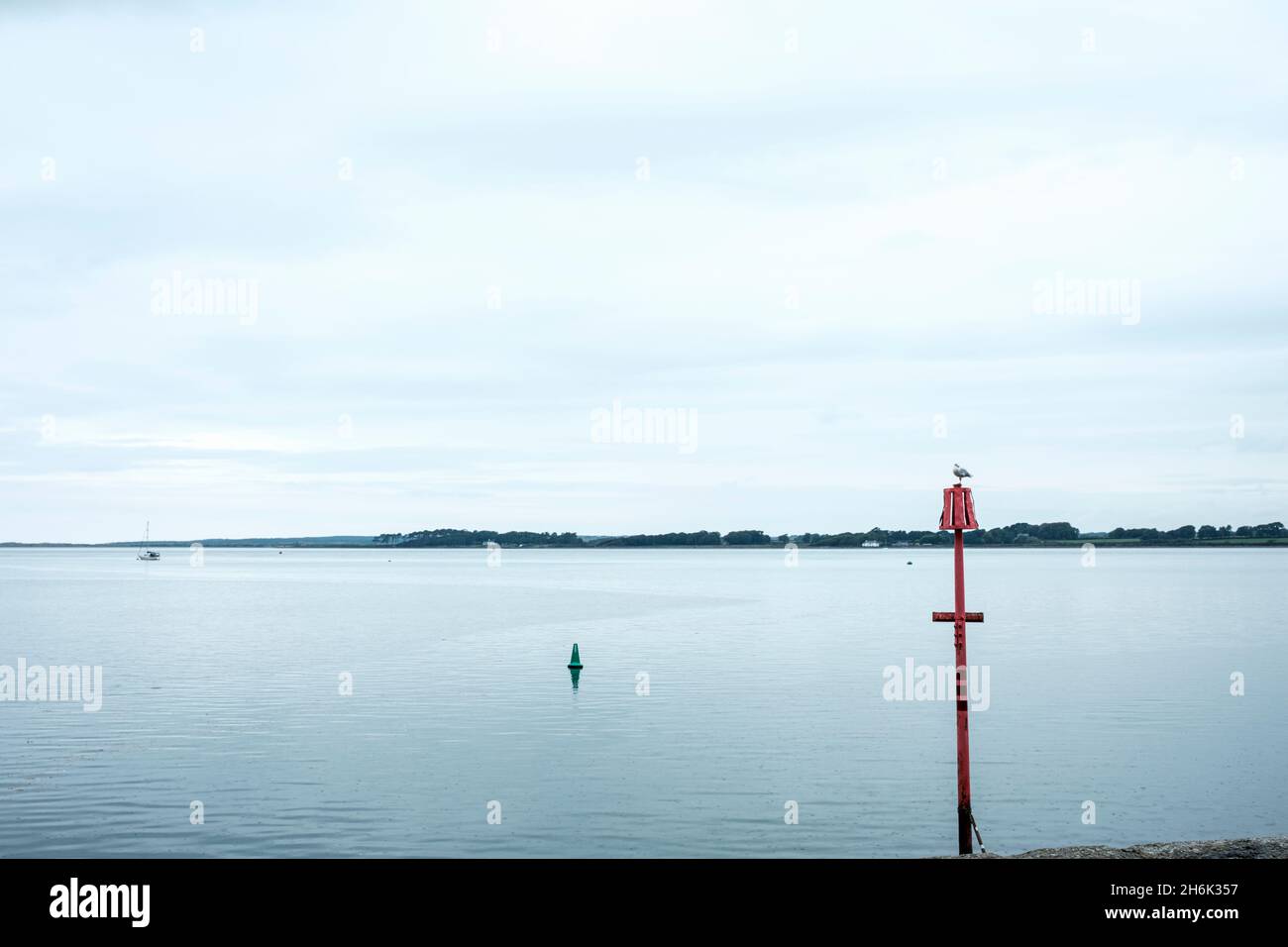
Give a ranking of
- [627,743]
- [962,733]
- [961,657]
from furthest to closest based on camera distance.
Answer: [627,743] → [961,657] → [962,733]

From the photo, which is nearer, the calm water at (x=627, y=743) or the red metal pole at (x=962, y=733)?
the red metal pole at (x=962, y=733)

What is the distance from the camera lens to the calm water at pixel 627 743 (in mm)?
30172

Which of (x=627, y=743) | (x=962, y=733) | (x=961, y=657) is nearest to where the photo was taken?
(x=962, y=733)

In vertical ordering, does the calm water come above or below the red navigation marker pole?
below

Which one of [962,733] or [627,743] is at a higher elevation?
[962,733]

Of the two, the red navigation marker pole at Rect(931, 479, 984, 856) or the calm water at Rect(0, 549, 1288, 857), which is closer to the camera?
the red navigation marker pole at Rect(931, 479, 984, 856)

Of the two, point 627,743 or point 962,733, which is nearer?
point 962,733

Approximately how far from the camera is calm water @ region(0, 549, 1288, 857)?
30172 millimetres

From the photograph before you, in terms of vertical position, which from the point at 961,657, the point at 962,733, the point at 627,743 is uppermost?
the point at 961,657

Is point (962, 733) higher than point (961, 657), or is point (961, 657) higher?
point (961, 657)

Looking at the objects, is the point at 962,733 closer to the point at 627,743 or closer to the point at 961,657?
the point at 961,657

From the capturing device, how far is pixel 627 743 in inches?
1682

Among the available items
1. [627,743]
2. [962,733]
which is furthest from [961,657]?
[627,743]

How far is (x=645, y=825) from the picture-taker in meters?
30.4
